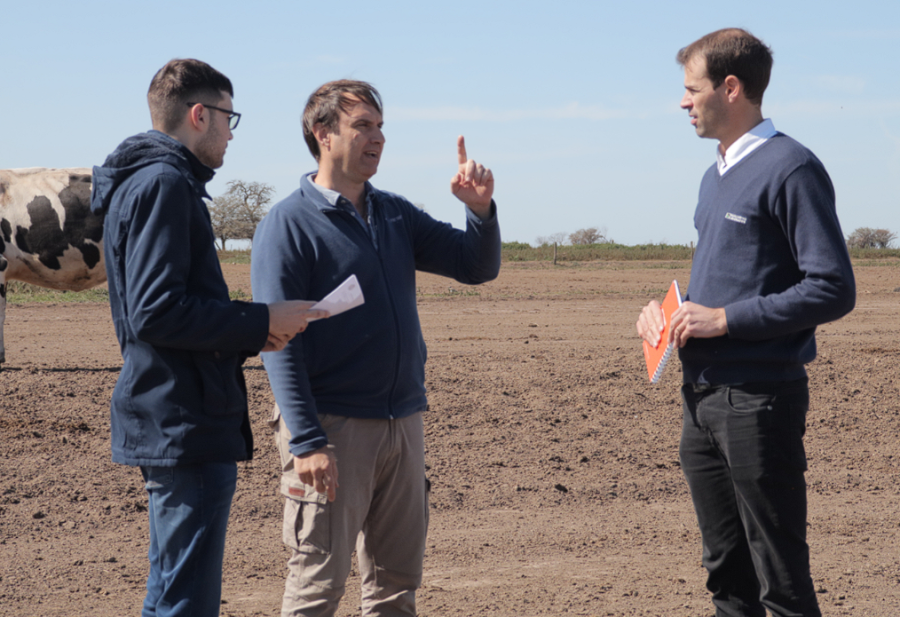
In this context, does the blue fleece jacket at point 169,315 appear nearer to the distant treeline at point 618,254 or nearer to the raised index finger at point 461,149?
the raised index finger at point 461,149

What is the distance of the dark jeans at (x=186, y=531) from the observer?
2.74 metres

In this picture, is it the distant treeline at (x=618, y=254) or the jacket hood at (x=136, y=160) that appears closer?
the jacket hood at (x=136, y=160)

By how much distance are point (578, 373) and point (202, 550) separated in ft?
23.7

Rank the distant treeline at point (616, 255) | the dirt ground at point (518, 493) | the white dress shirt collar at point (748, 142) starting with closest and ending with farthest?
the white dress shirt collar at point (748, 142) → the dirt ground at point (518, 493) → the distant treeline at point (616, 255)

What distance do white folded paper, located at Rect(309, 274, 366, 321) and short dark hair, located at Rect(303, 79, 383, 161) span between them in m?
0.68

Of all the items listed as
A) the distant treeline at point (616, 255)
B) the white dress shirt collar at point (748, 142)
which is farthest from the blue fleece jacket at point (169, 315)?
the distant treeline at point (616, 255)

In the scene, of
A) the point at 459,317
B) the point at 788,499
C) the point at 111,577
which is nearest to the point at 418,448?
the point at 788,499

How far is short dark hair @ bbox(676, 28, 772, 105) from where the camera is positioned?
10.2 ft

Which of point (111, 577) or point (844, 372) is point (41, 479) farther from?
point (844, 372)

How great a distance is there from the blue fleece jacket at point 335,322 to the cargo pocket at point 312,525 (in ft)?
0.73

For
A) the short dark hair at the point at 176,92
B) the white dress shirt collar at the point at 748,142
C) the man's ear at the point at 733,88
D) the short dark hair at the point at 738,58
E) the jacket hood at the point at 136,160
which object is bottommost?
the jacket hood at the point at 136,160

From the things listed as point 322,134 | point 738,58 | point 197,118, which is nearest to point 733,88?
point 738,58

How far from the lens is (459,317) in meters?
16.7

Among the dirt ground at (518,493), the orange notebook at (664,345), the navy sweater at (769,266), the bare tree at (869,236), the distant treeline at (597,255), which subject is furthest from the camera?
the bare tree at (869,236)
